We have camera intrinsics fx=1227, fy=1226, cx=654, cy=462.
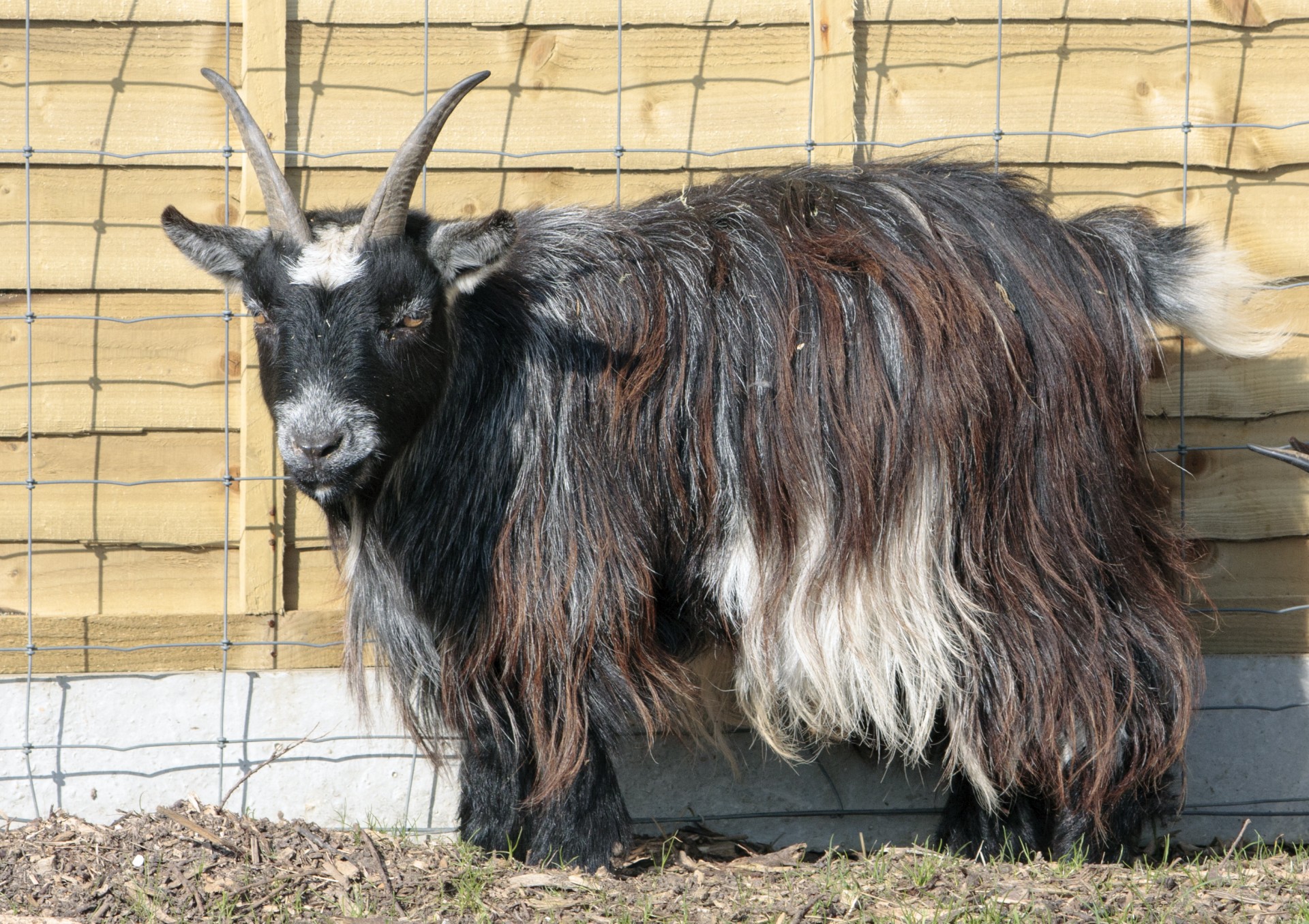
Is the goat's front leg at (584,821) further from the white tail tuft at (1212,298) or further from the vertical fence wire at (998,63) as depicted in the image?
the vertical fence wire at (998,63)

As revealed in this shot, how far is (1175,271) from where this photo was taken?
140 inches

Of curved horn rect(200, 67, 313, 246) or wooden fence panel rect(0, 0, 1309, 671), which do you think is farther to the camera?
wooden fence panel rect(0, 0, 1309, 671)

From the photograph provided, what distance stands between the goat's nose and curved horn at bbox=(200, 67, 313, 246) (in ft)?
1.70

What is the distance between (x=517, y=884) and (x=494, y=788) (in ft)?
1.35

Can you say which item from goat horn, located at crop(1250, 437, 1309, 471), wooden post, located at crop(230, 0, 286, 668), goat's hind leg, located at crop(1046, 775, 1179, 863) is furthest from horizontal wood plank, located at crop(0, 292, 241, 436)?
goat horn, located at crop(1250, 437, 1309, 471)

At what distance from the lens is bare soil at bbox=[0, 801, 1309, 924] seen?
3.07 meters

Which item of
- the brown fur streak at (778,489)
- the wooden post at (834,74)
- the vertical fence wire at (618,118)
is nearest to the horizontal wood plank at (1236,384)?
the brown fur streak at (778,489)

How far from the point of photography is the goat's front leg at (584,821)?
11.2 ft

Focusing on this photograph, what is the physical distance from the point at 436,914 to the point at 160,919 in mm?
675

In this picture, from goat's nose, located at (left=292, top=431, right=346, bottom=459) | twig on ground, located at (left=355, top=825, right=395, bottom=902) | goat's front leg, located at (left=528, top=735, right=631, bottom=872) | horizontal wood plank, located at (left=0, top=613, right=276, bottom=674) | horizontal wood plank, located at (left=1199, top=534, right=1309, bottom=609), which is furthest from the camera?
horizontal wood plank, located at (left=1199, top=534, right=1309, bottom=609)

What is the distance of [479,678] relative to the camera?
339 centimetres

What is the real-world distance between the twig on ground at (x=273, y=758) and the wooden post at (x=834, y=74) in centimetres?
258

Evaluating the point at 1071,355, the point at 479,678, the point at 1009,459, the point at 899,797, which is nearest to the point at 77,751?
the point at 479,678

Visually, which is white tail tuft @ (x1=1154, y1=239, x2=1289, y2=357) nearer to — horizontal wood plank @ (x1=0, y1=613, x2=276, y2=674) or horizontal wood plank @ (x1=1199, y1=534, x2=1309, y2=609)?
horizontal wood plank @ (x1=1199, y1=534, x2=1309, y2=609)
